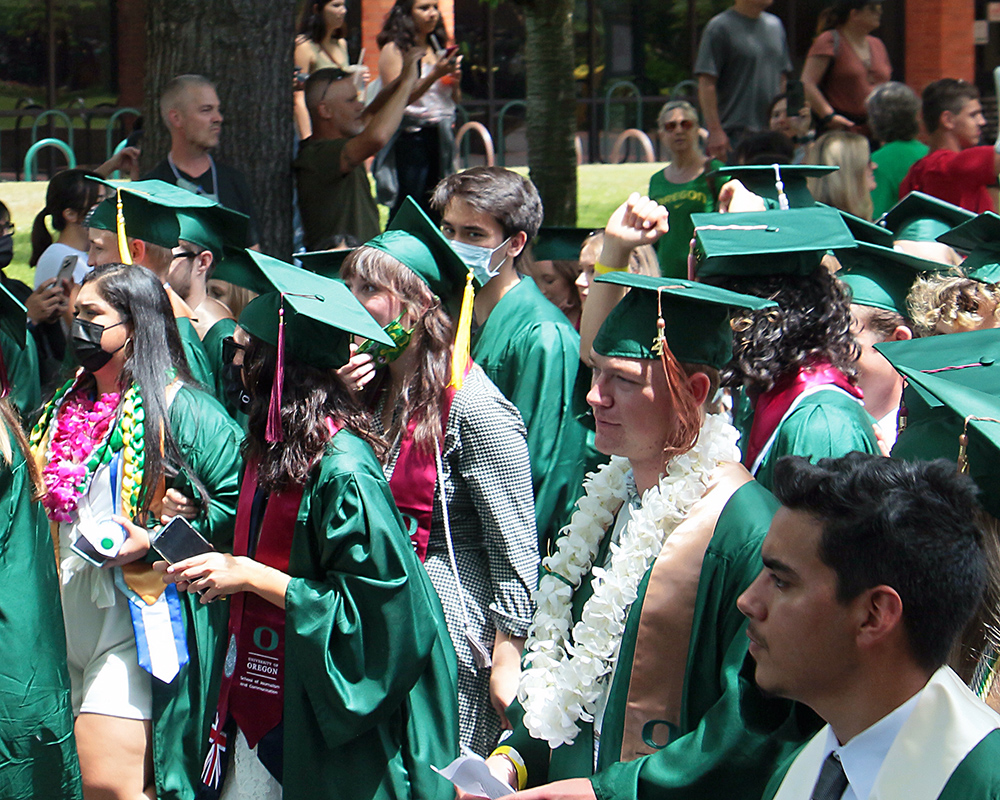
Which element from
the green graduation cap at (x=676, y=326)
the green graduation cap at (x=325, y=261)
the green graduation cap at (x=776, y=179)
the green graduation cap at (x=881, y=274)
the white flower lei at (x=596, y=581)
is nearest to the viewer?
→ the white flower lei at (x=596, y=581)

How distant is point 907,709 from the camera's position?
6.19 feet

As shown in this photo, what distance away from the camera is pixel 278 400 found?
332 centimetres

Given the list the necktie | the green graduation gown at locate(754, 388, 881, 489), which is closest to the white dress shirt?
the necktie

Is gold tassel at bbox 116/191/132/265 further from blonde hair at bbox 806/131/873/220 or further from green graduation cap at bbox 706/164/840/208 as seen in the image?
blonde hair at bbox 806/131/873/220

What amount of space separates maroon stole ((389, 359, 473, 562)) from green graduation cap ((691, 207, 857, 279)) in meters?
0.94

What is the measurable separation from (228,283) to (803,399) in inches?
128

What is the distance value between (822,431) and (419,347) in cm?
136

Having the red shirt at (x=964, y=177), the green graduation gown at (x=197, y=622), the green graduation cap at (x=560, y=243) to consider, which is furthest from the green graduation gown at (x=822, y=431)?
the red shirt at (x=964, y=177)

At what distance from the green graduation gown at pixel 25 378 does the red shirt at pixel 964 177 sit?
15.3 feet

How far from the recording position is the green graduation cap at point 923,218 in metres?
4.93

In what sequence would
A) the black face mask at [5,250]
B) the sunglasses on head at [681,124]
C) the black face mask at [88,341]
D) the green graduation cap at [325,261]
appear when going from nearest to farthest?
the black face mask at [88,341] < the green graduation cap at [325,261] < the black face mask at [5,250] < the sunglasses on head at [681,124]

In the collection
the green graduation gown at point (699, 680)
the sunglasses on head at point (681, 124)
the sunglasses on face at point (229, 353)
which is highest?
the sunglasses on head at point (681, 124)

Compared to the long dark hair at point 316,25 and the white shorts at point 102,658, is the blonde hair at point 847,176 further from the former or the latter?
the long dark hair at point 316,25

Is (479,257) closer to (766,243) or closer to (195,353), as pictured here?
(195,353)
